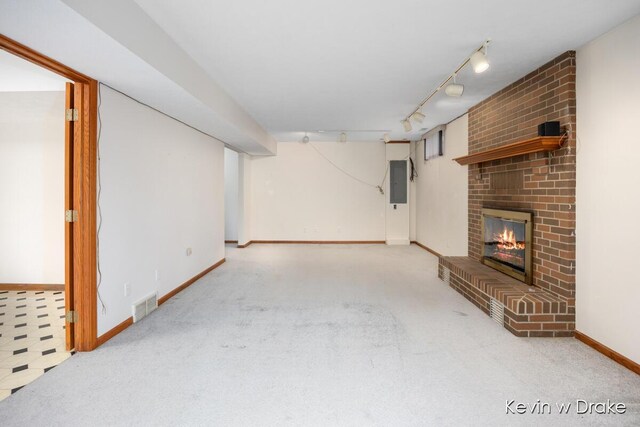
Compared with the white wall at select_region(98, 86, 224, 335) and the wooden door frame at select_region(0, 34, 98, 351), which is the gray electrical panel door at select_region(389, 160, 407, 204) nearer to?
the white wall at select_region(98, 86, 224, 335)

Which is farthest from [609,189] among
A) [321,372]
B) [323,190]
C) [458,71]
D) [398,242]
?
[323,190]

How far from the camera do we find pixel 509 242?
147 inches

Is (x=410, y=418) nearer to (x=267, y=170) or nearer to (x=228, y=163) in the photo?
(x=267, y=170)

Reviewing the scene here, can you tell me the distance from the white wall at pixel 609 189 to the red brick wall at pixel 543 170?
68 millimetres

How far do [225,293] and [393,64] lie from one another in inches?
124

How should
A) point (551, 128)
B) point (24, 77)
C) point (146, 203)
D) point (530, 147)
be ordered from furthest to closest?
point (146, 203) < point (24, 77) < point (530, 147) < point (551, 128)

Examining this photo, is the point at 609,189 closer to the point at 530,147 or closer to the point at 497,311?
the point at 530,147

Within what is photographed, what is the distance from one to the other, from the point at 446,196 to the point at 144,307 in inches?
192

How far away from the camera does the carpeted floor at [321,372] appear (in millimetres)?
1853

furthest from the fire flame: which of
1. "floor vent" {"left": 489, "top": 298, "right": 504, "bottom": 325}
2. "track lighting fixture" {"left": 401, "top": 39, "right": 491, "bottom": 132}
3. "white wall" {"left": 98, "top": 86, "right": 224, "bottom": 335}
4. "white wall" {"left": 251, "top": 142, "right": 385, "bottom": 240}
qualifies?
"white wall" {"left": 251, "top": 142, "right": 385, "bottom": 240}

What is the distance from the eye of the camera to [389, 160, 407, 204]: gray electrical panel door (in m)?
8.03

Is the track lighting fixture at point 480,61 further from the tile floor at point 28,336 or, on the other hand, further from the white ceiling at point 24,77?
the tile floor at point 28,336

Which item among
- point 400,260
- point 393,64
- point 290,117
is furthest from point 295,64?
point 400,260

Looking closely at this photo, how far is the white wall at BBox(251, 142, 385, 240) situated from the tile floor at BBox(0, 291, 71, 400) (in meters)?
4.79
